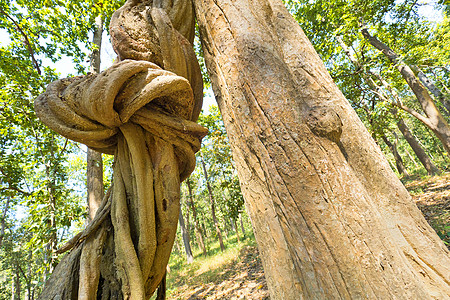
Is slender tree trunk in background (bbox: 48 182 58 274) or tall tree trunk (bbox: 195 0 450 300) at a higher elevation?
slender tree trunk in background (bbox: 48 182 58 274)

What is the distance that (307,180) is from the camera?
73 cm

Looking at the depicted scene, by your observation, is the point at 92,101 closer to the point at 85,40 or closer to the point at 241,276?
the point at 85,40

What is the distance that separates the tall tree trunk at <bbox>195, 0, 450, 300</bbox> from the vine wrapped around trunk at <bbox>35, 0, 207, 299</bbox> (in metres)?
0.38

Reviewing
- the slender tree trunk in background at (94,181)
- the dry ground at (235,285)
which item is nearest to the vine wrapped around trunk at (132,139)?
the slender tree trunk in background at (94,181)

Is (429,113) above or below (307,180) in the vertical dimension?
above

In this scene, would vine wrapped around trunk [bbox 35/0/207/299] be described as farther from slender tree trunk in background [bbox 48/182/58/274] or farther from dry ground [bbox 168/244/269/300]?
dry ground [bbox 168/244/269/300]

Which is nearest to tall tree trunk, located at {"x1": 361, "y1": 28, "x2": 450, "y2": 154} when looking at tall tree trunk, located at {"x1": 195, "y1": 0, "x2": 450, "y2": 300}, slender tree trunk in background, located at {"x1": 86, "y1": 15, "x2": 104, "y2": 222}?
tall tree trunk, located at {"x1": 195, "y1": 0, "x2": 450, "y2": 300}

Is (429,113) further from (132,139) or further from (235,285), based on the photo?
(132,139)

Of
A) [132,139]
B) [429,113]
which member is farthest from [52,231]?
[429,113]

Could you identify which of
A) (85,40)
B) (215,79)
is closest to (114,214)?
(215,79)

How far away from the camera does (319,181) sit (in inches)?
28.5

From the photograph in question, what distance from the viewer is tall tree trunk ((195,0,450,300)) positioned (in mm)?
655

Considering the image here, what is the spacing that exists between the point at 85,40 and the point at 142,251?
17.5 ft

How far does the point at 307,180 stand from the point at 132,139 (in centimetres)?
107
